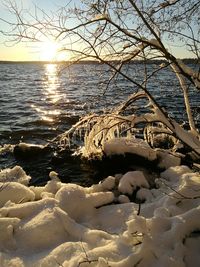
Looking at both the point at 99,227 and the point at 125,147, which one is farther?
the point at 125,147

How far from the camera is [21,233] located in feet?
17.2

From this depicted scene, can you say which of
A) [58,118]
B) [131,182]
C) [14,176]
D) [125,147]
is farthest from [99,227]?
[58,118]

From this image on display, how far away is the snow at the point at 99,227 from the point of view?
14.8 ft

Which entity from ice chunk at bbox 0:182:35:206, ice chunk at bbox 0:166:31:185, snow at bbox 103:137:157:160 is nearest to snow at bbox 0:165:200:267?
ice chunk at bbox 0:182:35:206

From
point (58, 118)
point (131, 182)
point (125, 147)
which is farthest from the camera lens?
point (58, 118)

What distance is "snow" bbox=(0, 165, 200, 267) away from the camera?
4504 mm

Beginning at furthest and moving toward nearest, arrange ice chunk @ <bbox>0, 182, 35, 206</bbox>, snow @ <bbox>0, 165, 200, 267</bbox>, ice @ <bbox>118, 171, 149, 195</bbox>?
1. ice @ <bbox>118, 171, 149, 195</bbox>
2. ice chunk @ <bbox>0, 182, 35, 206</bbox>
3. snow @ <bbox>0, 165, 200, 267</bbox>

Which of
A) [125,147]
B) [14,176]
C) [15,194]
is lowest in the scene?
[14,176]

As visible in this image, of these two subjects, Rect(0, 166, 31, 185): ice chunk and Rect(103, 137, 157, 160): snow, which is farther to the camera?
Rect(103, 137, 157, 160): snow

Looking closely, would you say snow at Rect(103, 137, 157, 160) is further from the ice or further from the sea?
the ice

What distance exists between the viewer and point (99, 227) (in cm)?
568

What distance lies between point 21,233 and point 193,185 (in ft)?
10.1

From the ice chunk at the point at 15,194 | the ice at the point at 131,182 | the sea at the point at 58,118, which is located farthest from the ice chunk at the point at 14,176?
the ice at the point at 131,182

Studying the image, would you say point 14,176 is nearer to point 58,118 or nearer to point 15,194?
point 15,194
